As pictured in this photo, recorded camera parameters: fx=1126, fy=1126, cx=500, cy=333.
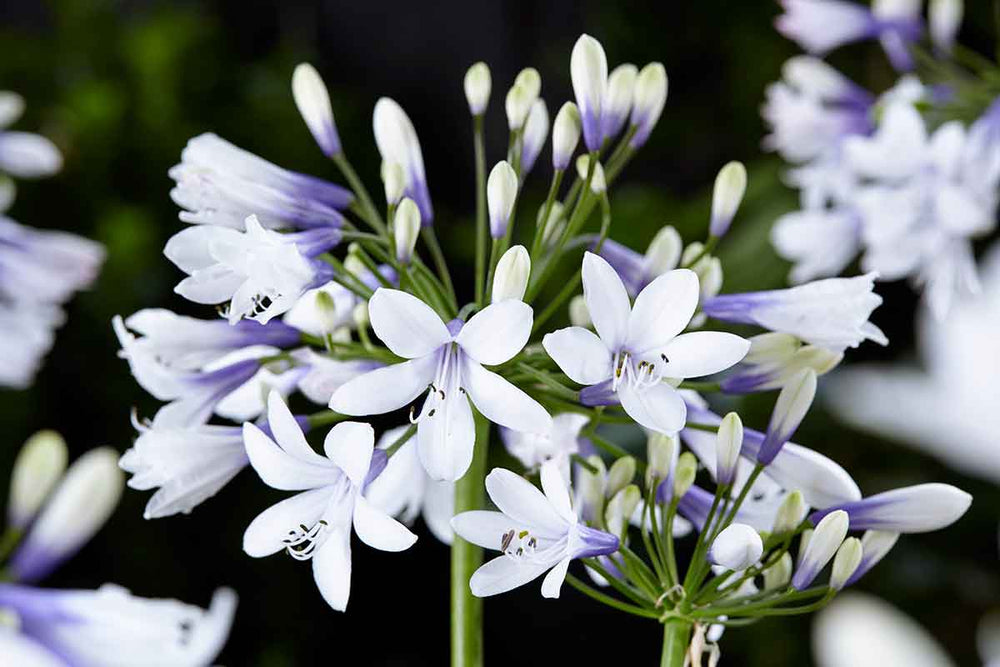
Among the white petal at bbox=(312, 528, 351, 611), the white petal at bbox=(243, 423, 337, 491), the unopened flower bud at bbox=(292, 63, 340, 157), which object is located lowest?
the white petal at bbox=(312, 528, 351, 611)

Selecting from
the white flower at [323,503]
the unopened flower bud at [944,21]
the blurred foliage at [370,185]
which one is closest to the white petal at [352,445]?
the white flower at [323,503]

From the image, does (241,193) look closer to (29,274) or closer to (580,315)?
(580,315)

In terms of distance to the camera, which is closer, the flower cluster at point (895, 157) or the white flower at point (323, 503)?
the white flower at point (323, 503)

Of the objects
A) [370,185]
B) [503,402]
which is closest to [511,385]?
[503,402]

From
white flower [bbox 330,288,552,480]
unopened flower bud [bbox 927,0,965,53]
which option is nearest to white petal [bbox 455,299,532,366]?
white flower [bbox 330,288,552,480]

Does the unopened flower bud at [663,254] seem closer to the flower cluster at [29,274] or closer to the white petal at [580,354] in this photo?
the white petal at [580,354]

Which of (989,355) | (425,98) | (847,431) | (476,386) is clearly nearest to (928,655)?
(476,386)

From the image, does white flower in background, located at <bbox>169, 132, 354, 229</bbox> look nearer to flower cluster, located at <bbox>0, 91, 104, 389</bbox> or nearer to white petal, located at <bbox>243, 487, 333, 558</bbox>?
white petal, located at <bbox>243, 487, 333, 558</bbox>
